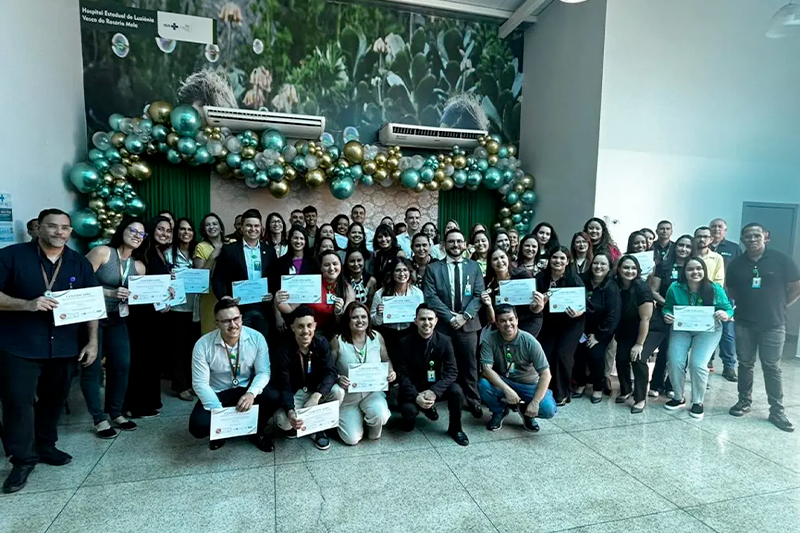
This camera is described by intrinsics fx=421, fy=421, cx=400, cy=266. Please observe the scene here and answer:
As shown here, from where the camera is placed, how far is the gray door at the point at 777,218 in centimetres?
645

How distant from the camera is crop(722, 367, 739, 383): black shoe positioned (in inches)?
183

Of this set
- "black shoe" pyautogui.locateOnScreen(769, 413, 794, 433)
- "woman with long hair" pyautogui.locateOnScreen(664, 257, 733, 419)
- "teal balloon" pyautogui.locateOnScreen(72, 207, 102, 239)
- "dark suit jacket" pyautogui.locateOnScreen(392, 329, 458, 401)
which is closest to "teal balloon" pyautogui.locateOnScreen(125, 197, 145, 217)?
"teal balloon" pyautogui.locateOnScreen(72, 207, 102, 239)

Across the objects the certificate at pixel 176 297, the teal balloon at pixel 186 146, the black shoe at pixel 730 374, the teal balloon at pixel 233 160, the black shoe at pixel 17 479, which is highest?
the teal balloon at pixel 186 146

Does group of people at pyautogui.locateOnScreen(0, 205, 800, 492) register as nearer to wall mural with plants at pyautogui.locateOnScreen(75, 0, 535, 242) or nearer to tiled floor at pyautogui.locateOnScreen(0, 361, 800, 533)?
tiled floor at pyautogui.locateOnScreen(0, 361, 800, 533)

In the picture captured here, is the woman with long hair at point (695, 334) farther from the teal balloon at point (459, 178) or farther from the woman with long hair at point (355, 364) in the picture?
the teal balloon at point (459, 178)

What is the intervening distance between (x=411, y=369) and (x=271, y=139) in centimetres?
397

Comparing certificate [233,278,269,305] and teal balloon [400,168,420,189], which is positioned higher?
teal balloon [400,168,420,189]

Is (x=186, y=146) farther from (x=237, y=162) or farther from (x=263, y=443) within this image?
(x=263, y=443)

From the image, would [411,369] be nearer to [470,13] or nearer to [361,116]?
[361,116]

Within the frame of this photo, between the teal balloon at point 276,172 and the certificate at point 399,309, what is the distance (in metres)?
3.20

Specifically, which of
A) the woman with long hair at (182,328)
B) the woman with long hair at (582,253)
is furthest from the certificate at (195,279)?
the woman with long hair at (582,253)

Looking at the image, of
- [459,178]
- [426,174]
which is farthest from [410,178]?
[459,178]

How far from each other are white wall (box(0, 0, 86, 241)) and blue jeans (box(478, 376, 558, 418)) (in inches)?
175

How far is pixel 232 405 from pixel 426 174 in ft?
14.3
